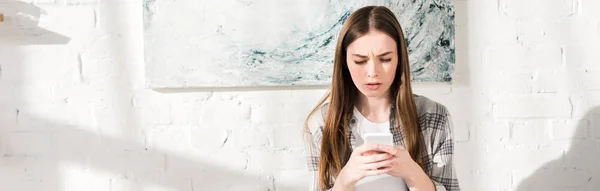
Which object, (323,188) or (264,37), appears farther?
(264,37)

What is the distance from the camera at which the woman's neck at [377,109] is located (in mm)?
1312

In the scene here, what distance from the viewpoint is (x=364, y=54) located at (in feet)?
3.96

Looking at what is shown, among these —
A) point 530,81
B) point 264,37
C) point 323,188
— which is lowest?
point 323,188

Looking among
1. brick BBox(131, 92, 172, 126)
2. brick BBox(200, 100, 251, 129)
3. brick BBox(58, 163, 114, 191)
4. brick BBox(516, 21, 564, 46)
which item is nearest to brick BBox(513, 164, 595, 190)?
brick BBox(516, 21, 564, 46)

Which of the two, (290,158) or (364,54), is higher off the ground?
(364,54)

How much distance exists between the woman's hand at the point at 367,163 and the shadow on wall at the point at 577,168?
2.49ft

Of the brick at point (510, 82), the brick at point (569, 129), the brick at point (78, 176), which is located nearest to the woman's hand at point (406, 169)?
the brick at point (510, 82)

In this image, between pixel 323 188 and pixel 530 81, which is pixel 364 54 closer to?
pixel 323 188

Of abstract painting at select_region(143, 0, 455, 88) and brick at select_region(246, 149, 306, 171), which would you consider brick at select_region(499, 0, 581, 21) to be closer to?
abstract painting at select_region(143, 0, 455, 88)

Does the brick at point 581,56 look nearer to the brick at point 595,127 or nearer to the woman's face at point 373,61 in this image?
the brick at point 595,127

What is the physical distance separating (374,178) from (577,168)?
2.70 ft

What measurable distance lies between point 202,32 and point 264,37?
0.18m

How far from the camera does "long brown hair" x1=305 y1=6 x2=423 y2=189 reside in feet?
4.04

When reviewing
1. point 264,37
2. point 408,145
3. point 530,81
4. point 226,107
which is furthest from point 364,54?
point 530,81
